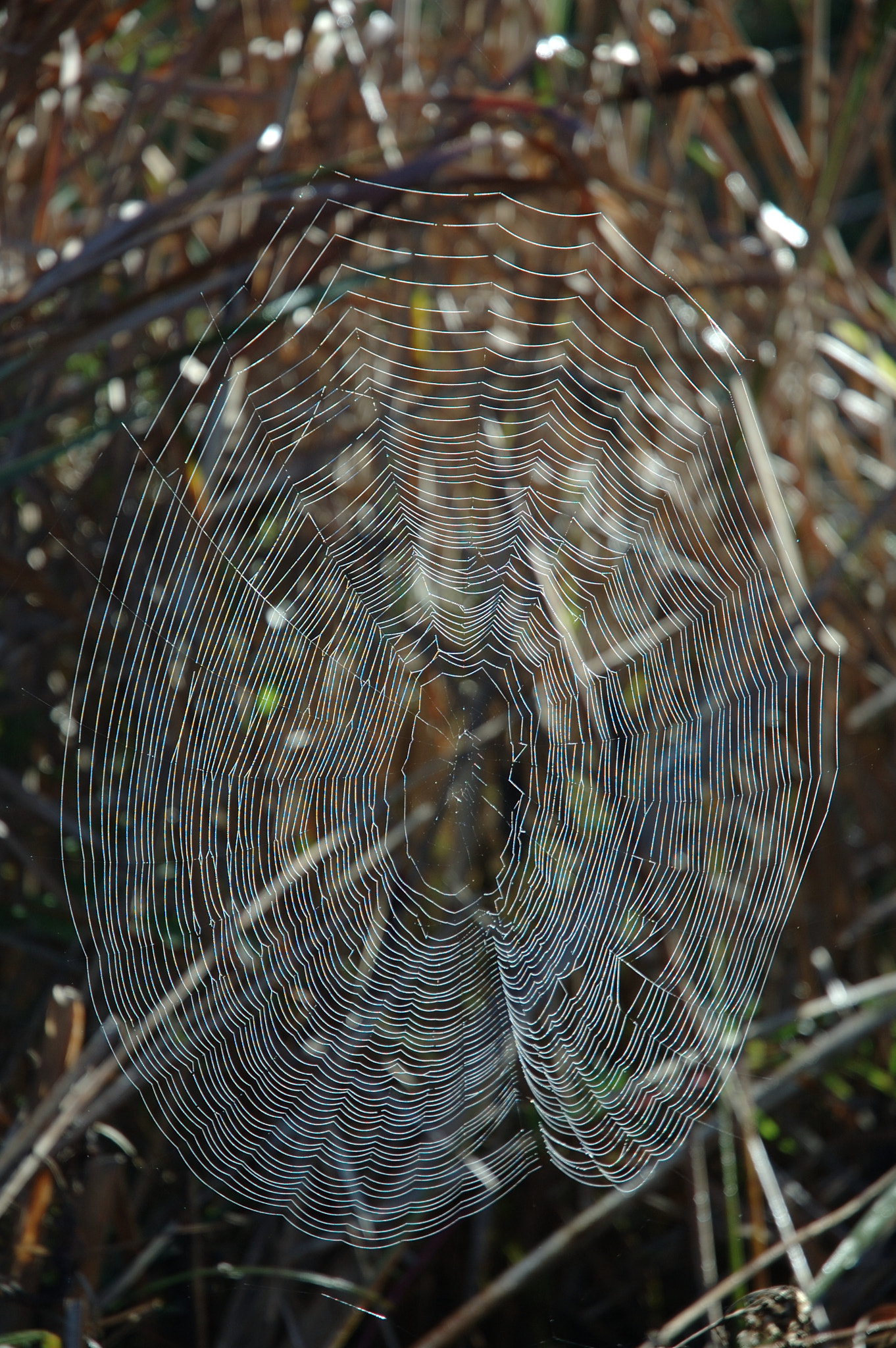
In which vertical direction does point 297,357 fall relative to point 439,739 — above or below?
above

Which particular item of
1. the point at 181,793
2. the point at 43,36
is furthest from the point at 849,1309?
the point at 43,36

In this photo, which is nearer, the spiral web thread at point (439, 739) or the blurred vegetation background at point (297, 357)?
the blurred vegetation background at point (297, 357)

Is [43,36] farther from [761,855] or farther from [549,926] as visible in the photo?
[761,855]

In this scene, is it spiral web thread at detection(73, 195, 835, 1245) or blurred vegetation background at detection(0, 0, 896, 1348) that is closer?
blurred vegetation background at detection(0, 0, 896, 1348)
